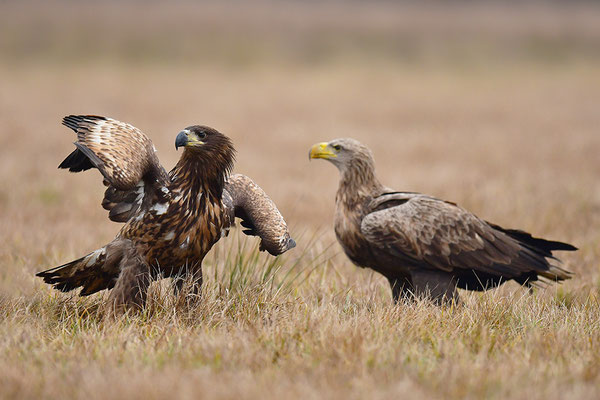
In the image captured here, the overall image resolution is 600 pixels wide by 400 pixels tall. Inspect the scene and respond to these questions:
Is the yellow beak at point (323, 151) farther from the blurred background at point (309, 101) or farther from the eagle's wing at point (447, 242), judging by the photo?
the blurred background at point (309, 101)

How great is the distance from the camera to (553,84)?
28344 millimetres

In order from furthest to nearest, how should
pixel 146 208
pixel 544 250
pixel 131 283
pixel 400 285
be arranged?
1. pixel 400 285
2. pixel 544 250
3. pixel 146 208
4. pixel 131 283

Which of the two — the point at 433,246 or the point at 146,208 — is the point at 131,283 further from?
the point at 433,246

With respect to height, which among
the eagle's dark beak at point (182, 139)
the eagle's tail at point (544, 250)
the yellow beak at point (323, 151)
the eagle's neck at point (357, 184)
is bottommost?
the eagle's tail at point (544, 250)

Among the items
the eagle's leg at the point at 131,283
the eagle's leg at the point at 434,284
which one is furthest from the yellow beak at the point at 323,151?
the eagle's leg at the point at 131,283

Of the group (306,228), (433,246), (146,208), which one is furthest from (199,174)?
(306,228)

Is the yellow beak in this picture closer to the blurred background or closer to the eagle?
the blurred background

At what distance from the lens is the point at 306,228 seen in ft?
27.1

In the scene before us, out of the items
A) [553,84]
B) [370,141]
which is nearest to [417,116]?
[370,141]

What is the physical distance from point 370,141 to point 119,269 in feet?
38.8

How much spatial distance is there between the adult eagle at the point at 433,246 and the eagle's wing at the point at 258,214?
66cm

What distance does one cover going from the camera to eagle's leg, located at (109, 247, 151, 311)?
446 centimetres

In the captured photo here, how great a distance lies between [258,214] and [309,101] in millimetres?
17275

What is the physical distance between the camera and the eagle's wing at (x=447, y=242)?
5.32 m
